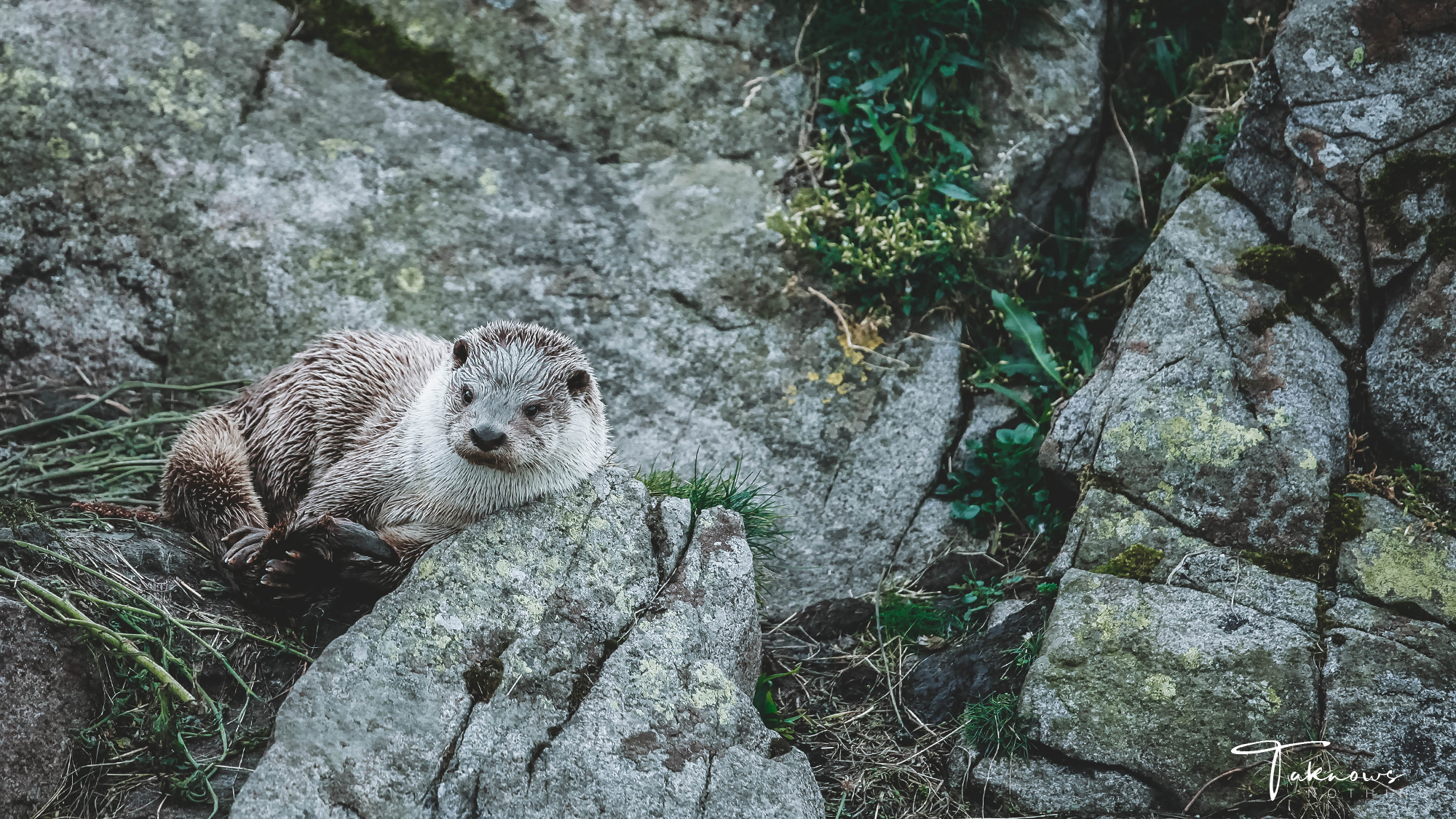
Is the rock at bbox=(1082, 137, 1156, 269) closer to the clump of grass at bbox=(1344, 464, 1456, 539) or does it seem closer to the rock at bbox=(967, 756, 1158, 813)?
the clump of grass at bbox=(1344, 464, 1456, 539)

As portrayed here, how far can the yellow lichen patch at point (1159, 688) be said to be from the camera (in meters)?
3.91

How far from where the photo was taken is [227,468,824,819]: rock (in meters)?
3.32

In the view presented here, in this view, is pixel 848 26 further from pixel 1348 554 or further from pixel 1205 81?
pixel 1348 554

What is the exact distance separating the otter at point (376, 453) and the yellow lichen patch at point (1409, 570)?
3.03 metres

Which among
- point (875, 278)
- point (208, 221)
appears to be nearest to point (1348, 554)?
point (875, 278)

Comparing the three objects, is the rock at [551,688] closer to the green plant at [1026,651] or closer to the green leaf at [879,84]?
the green plant at [1026,651]

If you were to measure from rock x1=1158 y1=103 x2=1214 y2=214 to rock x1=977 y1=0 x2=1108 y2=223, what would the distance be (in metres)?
0.53

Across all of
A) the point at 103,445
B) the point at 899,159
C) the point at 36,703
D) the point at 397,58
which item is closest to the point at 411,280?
the point at 397,58

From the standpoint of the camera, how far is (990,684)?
14.0ft

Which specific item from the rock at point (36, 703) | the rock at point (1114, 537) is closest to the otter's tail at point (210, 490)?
the rock at point (36, 703)

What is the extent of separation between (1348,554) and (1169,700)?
945 mm

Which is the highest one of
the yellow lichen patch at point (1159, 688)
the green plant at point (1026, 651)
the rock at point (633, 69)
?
the rock at point (633, 69)

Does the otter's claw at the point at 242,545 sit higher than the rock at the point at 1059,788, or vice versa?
the rock at the point at 1059,788

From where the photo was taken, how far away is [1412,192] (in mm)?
4422
